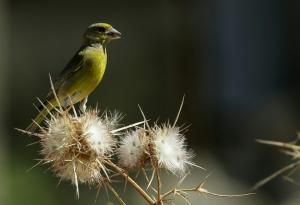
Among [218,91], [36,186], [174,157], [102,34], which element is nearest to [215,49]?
[218,91]

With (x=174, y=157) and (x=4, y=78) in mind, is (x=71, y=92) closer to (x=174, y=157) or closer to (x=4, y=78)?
(x=174, y=157)

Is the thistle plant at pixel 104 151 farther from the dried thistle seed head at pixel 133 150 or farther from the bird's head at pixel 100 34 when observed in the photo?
the bird's head at pixel 100 34

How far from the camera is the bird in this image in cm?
502

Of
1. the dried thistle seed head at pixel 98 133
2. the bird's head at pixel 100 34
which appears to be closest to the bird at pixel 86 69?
the bird's head at pixel 100 34

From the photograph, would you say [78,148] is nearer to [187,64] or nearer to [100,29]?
[100,29]

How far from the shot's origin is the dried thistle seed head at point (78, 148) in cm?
282

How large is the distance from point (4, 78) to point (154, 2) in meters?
2.23

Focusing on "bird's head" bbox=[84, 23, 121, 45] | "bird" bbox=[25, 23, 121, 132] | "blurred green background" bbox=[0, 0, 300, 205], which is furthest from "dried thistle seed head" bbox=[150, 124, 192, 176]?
"blurred green background" bbox=[0, 0, 300, 205]

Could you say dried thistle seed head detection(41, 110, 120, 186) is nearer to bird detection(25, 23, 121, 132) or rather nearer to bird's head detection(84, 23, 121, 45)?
bird detection(25, 23, 121, 132)

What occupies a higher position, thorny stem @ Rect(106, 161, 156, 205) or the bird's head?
thorny stem @ Rect(106, 161, 156, 205)

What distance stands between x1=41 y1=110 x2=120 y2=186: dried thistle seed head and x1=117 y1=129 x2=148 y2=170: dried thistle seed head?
0.15ft

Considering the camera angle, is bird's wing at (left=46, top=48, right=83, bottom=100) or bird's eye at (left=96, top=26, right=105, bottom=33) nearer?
bird's wing at (left=46, top=48, right=83, bottom=100)

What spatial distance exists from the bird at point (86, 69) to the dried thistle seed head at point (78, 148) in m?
1.91

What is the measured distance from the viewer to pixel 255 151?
11414mm
